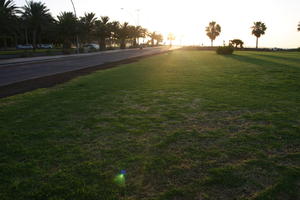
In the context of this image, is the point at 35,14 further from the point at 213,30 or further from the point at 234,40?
the point at 213,30

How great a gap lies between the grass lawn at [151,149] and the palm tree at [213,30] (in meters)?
94.7

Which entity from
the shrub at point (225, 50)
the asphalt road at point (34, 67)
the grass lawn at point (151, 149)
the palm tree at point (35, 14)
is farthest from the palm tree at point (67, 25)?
the grass lawn at point (151, 149)

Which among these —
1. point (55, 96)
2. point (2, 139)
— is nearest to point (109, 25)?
point (55, 96)

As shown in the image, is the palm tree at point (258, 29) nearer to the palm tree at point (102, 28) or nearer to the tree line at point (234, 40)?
the tree line at point (234, 40)

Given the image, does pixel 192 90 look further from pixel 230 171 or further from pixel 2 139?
pixel 2 139

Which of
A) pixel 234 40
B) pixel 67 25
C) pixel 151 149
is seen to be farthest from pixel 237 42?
pixel 151 149

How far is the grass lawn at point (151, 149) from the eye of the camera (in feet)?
9.21

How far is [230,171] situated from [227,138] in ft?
3.92

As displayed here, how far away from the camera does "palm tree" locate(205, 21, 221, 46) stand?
3676 inches

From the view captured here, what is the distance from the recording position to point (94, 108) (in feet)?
21.0

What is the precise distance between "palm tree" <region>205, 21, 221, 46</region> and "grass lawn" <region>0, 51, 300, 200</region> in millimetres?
94677

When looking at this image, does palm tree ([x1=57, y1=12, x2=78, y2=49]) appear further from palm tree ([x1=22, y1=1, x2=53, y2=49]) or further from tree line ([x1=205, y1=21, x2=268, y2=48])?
tree line ([x1=205, y1=21, x2=268, y2=48])

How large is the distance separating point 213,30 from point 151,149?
99811mm

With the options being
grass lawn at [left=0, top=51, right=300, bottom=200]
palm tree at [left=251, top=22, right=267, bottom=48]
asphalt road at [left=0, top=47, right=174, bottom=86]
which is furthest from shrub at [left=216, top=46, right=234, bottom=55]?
palm tree at [left=251, top=22, right=267, bottom=48]
